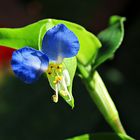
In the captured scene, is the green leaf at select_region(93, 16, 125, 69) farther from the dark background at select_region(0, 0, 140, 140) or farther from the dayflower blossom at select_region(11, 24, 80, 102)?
the dark background at select_region(0, 0, 140, 140)

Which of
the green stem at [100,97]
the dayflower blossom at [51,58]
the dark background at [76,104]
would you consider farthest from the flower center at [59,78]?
the dark background at [76,104]

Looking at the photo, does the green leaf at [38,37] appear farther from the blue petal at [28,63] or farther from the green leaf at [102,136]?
the green leaf at [102,136]

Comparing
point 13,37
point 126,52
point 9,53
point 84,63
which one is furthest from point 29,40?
point 9,53

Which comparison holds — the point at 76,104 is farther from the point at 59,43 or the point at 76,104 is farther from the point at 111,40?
the point at 59,43

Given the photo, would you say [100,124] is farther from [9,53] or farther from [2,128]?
[9,53]

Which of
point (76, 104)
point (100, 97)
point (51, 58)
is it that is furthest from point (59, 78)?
point (76, 104)
